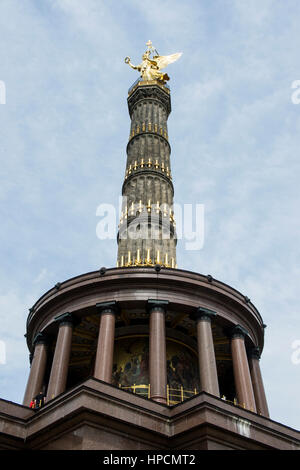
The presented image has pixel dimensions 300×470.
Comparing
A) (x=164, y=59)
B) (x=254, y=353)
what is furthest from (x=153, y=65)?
(x=254, y=353)

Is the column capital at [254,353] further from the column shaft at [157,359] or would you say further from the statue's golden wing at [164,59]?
the statue's golden wing at [164,59]

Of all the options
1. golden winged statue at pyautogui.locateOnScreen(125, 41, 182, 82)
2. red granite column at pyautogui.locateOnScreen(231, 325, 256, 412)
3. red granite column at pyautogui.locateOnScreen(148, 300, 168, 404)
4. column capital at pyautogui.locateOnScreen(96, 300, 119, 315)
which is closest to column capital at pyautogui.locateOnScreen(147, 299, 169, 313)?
red granite column at pyautogui.locateOnScreen(148, 300, 168, 404)

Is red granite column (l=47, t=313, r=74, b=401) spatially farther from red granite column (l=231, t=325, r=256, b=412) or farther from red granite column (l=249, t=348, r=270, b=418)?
red granite column (l=249, t=348, r=270, b=418)

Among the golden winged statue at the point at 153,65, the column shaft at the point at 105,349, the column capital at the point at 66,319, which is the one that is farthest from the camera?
the golden winged statue at the point at 153,65

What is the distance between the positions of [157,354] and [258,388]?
762cm

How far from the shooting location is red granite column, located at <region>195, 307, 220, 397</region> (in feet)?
67.1

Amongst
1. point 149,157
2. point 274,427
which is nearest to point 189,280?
point 274,427

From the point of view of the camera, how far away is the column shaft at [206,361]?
20.4 metres

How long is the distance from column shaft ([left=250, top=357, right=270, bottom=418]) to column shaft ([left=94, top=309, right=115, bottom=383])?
8777 mm

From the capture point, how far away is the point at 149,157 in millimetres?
39094

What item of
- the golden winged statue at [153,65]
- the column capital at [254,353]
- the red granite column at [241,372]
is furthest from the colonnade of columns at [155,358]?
the golden winged statue at [153,65]

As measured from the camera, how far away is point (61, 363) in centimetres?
2148
